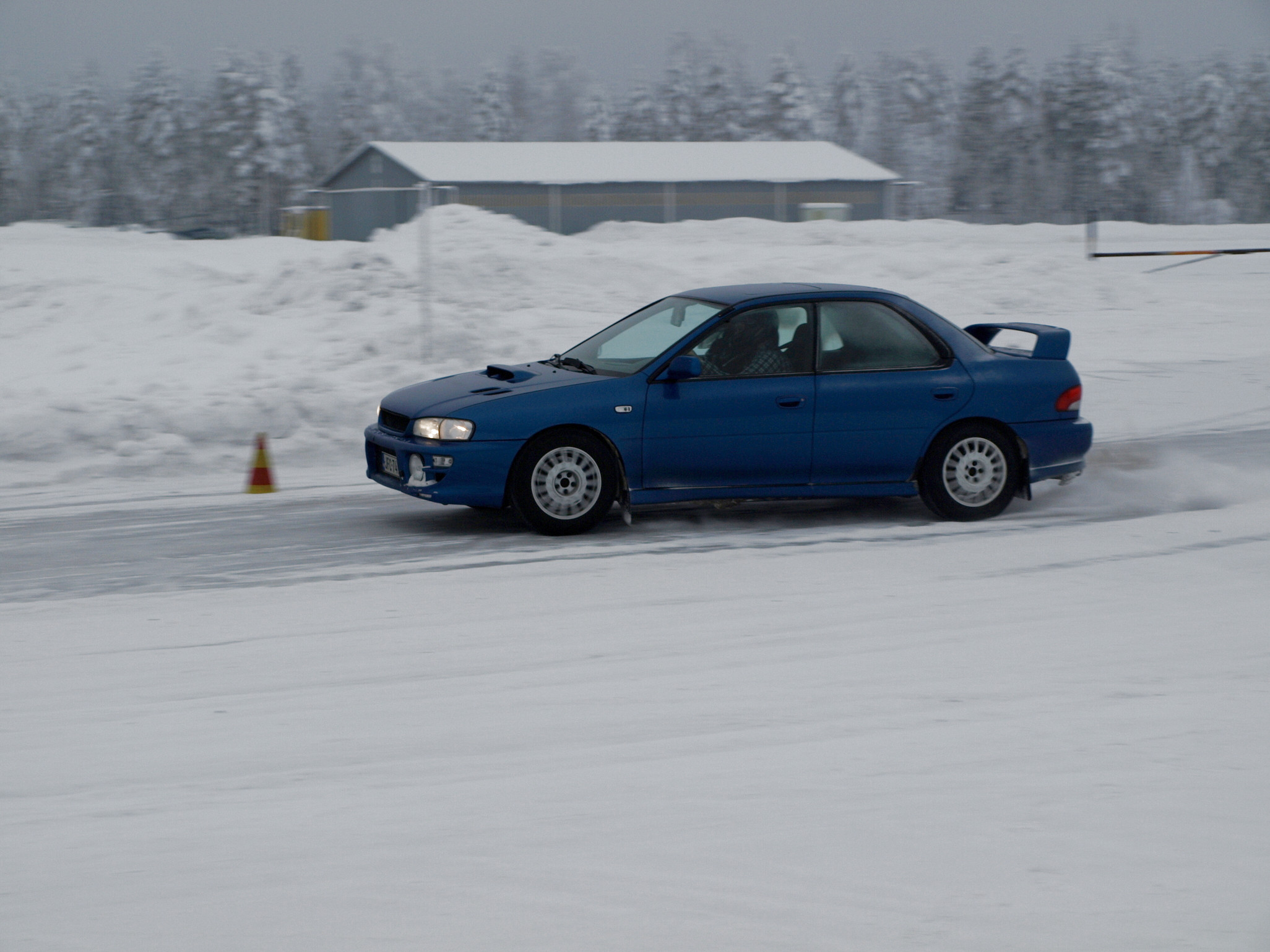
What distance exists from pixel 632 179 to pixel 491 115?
2703 inches

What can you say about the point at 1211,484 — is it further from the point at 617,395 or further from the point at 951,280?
the point at 951,280

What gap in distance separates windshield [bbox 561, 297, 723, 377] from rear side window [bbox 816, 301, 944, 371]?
0.69 m

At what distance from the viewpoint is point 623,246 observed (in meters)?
32.1

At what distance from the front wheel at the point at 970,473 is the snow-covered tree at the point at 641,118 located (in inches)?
4035

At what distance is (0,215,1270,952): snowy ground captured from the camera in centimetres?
383

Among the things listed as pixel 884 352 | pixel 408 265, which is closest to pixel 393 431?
pixel 884 352

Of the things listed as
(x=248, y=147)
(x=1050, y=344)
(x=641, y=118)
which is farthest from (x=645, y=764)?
(x=641, y=118)

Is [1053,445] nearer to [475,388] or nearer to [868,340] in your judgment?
[868,340]

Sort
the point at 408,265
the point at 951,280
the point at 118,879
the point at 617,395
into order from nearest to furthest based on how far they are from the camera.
Result: the point at 118,879 < the point at 617,395 < the point at 408,265 < the point at 951,280

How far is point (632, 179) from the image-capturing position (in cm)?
4991

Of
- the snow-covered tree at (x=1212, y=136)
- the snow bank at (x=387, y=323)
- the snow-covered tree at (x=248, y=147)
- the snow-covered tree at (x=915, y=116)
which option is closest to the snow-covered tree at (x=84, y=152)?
the snow-covered tree at (x=248, y=147)

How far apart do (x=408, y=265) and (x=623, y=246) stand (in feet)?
30.3

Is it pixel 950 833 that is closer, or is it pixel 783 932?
pixel 783 932

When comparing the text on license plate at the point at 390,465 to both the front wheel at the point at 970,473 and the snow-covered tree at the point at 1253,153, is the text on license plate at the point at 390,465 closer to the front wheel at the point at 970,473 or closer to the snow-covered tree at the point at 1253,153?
the front wheel at the point at 970,473
